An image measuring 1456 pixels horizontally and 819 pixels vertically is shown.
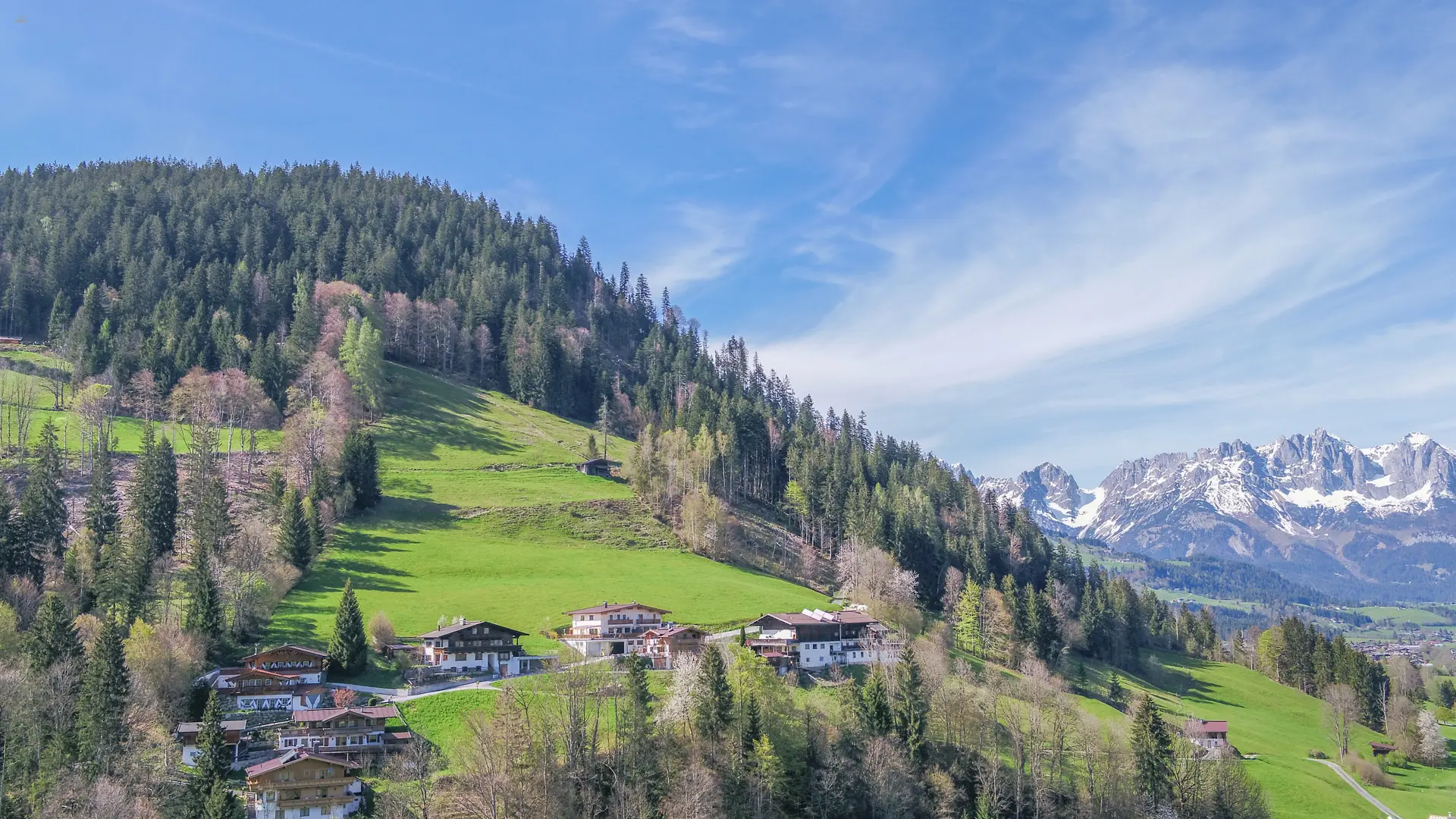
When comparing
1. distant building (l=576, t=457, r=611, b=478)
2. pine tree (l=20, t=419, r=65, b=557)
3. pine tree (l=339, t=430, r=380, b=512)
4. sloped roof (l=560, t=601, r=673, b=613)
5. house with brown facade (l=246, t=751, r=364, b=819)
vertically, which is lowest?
house with brown facade (l=246, t=751, r=364, b=819)

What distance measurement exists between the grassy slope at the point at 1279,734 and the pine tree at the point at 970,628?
14174mm

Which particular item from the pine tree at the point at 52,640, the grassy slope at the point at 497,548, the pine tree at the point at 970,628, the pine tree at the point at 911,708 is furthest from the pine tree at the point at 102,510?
the pine tree at the point at 970,628

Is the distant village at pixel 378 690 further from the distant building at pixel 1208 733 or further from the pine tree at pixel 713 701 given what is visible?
the distant building at pixel 1208 733

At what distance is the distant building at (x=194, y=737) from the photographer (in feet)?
200

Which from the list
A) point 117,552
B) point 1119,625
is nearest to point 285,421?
point 117,552

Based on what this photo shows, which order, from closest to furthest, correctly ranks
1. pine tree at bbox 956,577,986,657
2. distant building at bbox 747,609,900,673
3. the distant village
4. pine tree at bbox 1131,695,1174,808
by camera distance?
the distant village, pine tree at bbox 1131,695,1174,808, distant building at bbox 747,609,900,673, pine tree at bbox 956,577,986,657

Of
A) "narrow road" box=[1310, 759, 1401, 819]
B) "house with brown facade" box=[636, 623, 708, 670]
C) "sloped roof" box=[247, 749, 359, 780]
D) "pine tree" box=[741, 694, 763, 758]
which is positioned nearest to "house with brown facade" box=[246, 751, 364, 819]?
"sloped roof" box=[247, 749, 359, 780]

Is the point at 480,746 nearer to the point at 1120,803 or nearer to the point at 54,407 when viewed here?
the point at 1120,803

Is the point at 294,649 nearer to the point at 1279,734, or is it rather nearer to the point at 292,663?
the point at 292,663

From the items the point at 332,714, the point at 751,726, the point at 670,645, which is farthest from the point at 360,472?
the point at 751,726

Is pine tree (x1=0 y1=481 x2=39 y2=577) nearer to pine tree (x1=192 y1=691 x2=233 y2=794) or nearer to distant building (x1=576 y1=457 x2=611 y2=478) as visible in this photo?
pine tree (x1=192 y1=691 x2=233 y2=794)

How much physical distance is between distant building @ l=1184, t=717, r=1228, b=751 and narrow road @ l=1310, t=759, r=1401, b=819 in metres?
12.1

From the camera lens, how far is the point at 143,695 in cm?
6291

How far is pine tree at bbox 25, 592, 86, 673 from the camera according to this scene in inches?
2517
